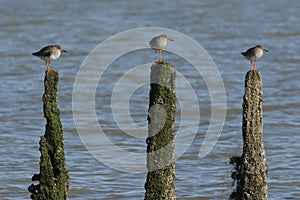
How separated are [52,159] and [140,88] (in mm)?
19597

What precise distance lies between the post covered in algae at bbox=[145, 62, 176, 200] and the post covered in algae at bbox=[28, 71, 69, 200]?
1625mm

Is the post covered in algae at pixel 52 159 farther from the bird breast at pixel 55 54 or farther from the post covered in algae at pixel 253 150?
the post covered in algae at pixel 253 150

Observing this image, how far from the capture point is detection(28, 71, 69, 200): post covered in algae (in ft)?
52.4

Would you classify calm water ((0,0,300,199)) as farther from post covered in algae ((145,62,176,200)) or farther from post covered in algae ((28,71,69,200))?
post covered in algae ((28,71,69,200))

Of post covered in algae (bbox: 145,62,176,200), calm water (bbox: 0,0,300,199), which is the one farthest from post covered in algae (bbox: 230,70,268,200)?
calm water (bbox: 0,0,300,199)

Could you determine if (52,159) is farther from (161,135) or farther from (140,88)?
(140,88)

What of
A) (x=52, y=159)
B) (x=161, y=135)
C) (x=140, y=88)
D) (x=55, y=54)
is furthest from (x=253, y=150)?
(x=140, y=88)

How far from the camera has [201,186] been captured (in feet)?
76.7

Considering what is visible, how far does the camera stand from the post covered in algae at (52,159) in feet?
52.4

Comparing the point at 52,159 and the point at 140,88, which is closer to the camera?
the point at 52,159

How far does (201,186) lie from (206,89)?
509 inches

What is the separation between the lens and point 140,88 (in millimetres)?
35594

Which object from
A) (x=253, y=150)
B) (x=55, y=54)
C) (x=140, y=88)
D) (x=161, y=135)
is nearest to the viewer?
(x=161, y=135)

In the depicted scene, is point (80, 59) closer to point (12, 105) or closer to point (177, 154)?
point (12, 105)
